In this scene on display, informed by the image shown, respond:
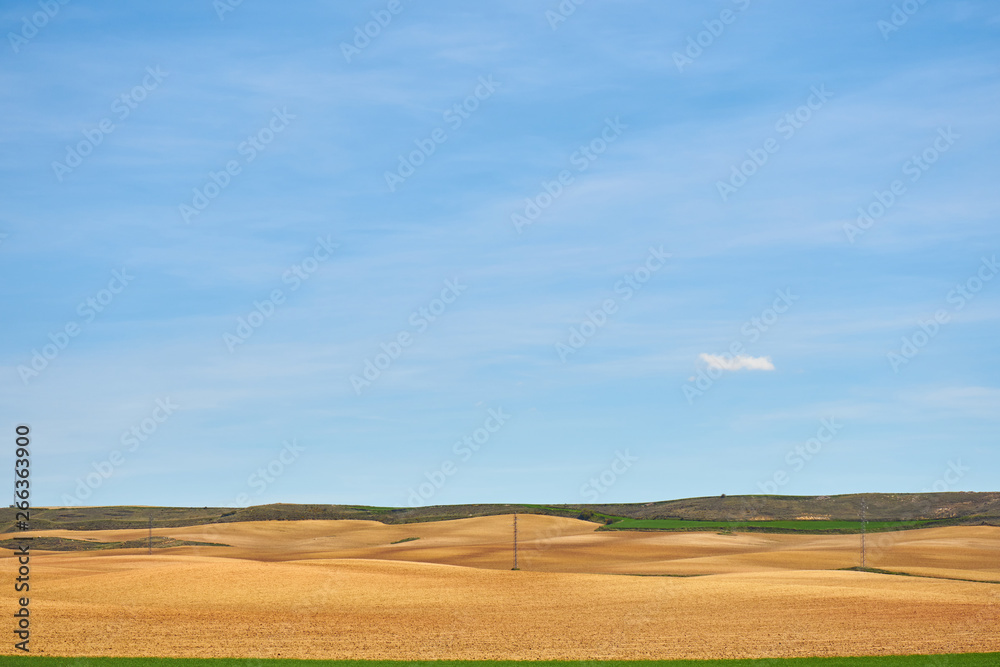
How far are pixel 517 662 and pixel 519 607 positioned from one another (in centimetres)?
1424

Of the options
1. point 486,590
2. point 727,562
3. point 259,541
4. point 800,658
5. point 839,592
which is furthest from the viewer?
point 259,541

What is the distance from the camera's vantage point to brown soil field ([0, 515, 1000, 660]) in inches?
1352

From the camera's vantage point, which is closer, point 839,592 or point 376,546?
point 839,592

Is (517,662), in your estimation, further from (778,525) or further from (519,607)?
(778,525)

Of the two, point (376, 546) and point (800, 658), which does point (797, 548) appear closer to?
point (376, 546)

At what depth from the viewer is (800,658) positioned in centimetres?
3152

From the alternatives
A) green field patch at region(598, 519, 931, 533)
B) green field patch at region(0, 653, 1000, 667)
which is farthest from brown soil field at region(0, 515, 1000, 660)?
green field patch at region(598, 519, 931, 533)

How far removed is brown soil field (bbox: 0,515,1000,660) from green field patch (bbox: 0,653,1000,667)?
49.2 inches

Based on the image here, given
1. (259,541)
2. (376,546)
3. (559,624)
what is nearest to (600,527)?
(376,546)

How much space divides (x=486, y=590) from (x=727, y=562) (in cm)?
2677

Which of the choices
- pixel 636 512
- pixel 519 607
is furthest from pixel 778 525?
pixel 519 607

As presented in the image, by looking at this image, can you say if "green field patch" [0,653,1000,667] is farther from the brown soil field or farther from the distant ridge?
the distant ridge

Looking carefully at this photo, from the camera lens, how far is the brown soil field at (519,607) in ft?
113

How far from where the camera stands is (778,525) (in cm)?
10656
